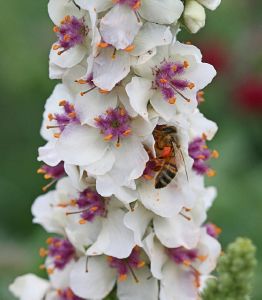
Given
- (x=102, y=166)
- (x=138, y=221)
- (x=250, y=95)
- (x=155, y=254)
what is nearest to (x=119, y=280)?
(x=155, y=254)

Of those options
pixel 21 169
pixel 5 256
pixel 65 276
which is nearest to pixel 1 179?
pixel 21 169

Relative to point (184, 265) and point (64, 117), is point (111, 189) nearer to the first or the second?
point (64, 117)

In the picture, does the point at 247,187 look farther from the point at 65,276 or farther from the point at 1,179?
the point at 65,276

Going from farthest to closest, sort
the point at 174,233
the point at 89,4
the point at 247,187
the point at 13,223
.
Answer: the point at 13,223, the point at 247,187, the point at 174,233, the point at 89,4

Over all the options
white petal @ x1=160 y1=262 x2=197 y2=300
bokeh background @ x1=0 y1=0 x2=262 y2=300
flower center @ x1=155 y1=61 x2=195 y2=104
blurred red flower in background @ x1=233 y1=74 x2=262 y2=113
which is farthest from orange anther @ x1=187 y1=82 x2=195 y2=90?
blurred red flower in background @ x1=233 y1=74 x2=262 y2=113

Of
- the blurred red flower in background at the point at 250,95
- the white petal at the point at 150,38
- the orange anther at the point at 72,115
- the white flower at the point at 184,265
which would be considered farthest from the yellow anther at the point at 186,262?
the blurred red flower in background at the point at 250,95

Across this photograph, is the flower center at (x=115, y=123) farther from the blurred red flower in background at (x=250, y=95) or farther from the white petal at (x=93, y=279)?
the blurred red flower in background at (x=250, y=95)
